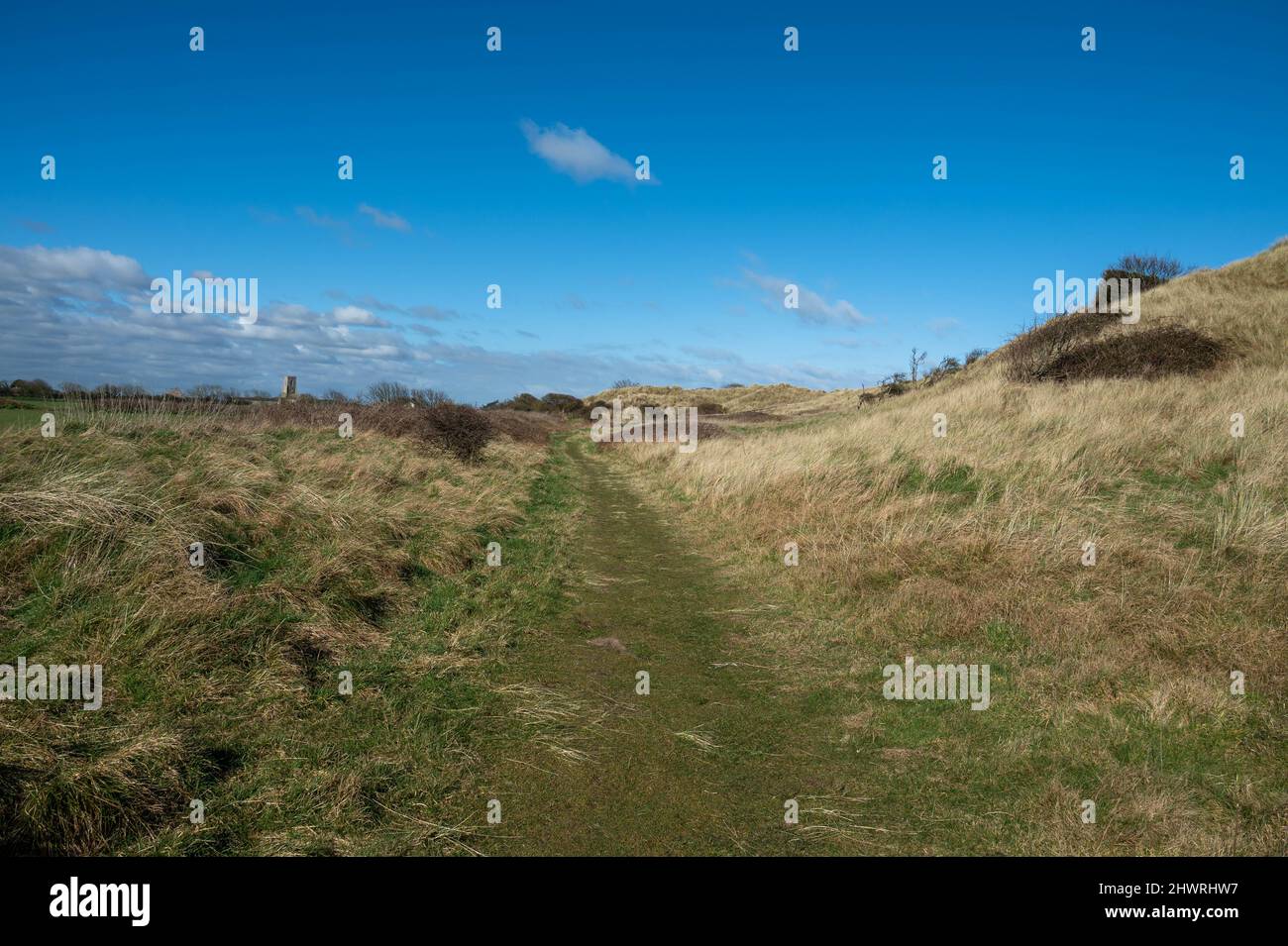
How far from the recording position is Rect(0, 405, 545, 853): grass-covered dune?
362 centimetres

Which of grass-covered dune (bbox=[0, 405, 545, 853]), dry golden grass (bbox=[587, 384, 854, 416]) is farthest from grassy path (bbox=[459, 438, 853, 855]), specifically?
dry golden grass (bbox=[587, 384, 854, 416])

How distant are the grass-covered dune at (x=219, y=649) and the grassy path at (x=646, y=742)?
1.68 feet

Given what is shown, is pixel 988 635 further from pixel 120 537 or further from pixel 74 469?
Result: pixel 74 469

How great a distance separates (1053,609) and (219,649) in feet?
25.8

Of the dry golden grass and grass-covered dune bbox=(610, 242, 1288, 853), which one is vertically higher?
the dry golden grass

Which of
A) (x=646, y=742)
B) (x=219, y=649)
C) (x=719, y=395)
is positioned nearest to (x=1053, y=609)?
(x=646, y=742)

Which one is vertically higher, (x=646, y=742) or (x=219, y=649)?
(x=219, y=649)

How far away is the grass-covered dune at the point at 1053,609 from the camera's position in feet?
13.6

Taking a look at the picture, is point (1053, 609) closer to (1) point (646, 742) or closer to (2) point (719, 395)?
(1) point (646, 742)

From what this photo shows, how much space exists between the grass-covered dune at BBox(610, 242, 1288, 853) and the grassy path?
55 cm

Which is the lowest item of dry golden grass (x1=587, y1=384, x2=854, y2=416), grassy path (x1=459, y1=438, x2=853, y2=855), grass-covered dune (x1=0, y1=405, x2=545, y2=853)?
grassy path (x1=459, y1=438, x2=853, y2=855)

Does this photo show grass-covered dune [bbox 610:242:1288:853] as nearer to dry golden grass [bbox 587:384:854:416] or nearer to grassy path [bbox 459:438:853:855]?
grassy path [bbox 459:438:853:855]

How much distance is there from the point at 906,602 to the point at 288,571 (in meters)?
6.97

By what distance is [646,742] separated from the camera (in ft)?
16.5
